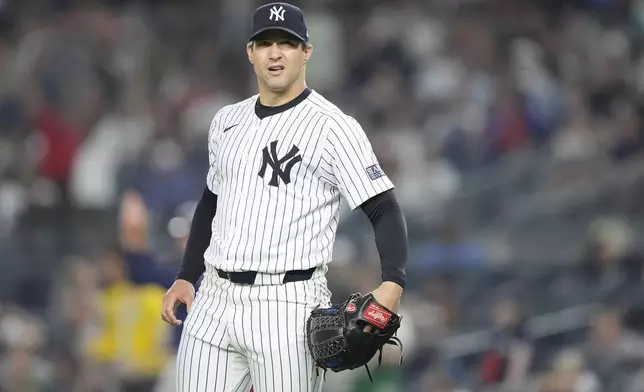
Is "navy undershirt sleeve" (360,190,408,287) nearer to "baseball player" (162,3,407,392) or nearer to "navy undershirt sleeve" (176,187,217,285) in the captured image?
"baseball player" (162,3,407,392)

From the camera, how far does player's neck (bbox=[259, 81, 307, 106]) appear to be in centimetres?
390

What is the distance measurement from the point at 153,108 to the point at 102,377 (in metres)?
3.48

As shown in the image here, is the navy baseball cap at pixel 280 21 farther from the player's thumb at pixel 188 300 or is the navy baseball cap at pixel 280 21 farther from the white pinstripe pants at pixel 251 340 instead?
the player's thumb at pixel 188 300

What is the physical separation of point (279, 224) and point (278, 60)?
504 millimetres

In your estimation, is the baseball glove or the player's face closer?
the baseball glove

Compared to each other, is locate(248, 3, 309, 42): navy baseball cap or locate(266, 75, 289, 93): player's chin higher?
locate(248, 3, 309, 42): navy baseball cap

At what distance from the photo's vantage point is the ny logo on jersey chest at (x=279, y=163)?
3795 millimetres

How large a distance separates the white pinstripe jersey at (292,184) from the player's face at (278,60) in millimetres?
91

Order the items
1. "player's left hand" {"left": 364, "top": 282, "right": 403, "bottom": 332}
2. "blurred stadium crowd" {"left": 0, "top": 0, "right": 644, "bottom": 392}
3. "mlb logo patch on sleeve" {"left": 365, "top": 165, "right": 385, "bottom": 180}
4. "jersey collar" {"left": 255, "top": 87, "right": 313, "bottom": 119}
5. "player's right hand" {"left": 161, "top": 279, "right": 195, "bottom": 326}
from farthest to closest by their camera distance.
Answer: "blurred stadium crowd" {"left": 0, "top": 0, "right": 644, "bottom": 392} < "player's right hand" {"left": 161, "top": 279, "right": 195, "bottom": 326} < "jersey collar" {"left": 255, "top": 87, "right": 313, "bottom": 119} < "mlb logo patch on sleeve" {"left": 365, "top": 165, "right": 385, "bottom": 180} < "player's left hand" {"left": 364, "top": 282, "right": 403, "bottom": 332}

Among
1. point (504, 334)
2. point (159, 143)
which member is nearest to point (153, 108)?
point (159, 143)

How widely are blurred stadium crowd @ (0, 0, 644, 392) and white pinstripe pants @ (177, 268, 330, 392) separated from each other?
8.02 feet

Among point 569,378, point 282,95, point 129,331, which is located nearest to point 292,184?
point 282,95

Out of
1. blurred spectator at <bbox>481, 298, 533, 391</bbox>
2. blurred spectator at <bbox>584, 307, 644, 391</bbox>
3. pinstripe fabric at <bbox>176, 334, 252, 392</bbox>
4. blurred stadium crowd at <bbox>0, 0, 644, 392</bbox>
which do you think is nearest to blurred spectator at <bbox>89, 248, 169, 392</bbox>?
blurred stadium crowd at <bbox>0, 0, 644, 392</bbox>

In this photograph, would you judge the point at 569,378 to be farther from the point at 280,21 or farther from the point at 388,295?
the point at 280,21
